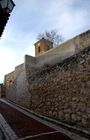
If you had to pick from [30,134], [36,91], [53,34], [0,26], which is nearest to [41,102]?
[36,91]

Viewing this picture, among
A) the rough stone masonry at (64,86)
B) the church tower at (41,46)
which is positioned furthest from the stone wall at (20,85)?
the church tower at (41,46)

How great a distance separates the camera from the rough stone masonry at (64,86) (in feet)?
25.1

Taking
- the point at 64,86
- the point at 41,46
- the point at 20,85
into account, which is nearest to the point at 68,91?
the point at 64,86

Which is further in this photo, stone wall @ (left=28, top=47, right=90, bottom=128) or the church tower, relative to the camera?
the church tower

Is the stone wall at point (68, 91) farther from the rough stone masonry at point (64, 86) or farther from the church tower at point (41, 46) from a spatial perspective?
the church tower at point (41, 46)

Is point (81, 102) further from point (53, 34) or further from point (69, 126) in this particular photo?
point (53, 34)

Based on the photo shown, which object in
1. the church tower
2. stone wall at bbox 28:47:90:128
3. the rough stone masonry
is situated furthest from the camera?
the church tower

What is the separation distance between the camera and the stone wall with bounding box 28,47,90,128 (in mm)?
7530

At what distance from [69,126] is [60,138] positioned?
1.55 m

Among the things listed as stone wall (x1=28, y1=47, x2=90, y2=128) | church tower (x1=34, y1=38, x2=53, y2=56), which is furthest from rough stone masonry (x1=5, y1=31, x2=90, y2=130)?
church tower (x1=34, y1=38, x2=53, y2=56)

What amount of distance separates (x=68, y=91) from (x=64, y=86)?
50 cm

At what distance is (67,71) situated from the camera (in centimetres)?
904

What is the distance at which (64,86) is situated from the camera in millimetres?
9172

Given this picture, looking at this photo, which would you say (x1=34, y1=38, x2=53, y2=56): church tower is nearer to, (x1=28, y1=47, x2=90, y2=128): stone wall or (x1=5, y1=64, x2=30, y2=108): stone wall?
(x1=5, y1=64, x2=30, y2=108): stone wall
